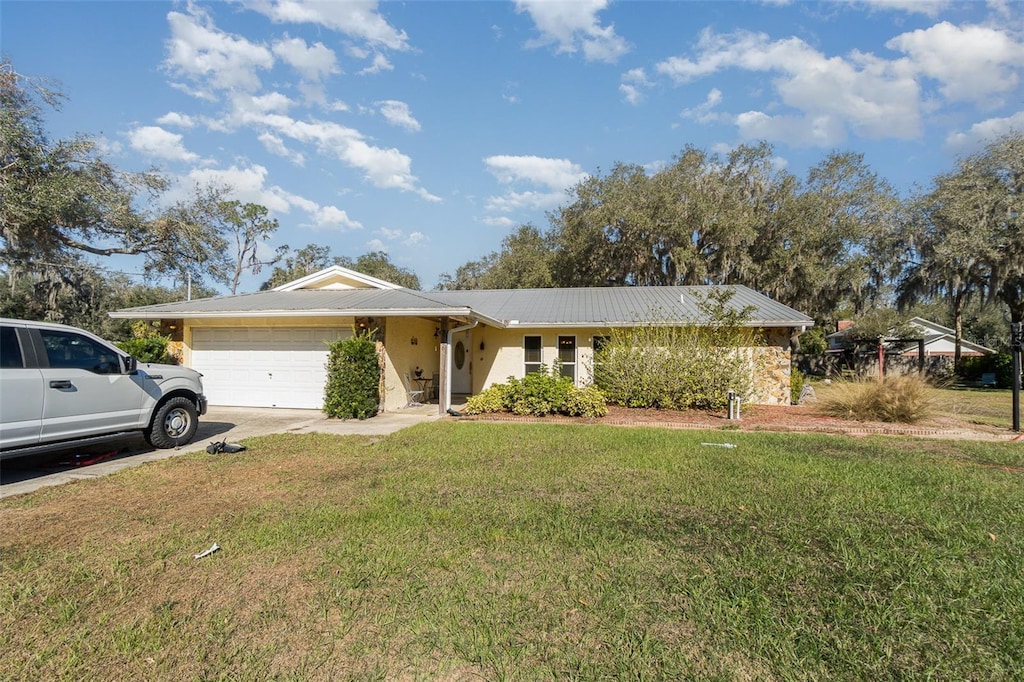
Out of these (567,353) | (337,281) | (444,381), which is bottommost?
(444,381)

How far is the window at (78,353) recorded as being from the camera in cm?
605

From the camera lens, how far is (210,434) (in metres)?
8.87

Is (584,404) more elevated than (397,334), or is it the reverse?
(397,334)

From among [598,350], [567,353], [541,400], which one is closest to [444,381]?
[541,400]

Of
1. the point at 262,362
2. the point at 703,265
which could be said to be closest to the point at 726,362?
the point at 262,362

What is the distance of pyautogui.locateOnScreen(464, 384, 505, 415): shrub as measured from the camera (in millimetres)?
11281

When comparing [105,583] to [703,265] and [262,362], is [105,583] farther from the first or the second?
[703,265]

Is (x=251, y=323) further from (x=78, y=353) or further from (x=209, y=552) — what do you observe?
(x=209, y=552)

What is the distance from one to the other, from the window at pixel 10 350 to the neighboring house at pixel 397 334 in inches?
222

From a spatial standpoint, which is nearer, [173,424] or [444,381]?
[173,424]

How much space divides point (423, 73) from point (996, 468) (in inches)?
540

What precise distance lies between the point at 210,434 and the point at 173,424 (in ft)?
4.19

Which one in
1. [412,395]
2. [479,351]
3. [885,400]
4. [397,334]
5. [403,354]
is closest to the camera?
[885,400]

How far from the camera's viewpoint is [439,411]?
11.7 metres
